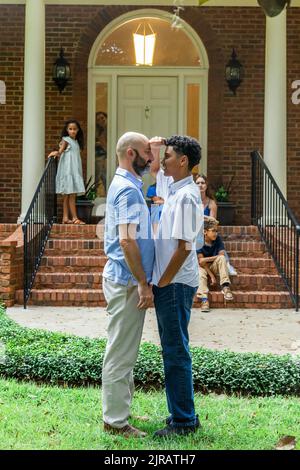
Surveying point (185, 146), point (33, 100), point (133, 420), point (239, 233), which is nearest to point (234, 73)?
point (239, 233)

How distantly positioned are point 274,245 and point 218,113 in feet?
10.8

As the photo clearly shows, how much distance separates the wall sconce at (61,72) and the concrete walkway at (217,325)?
4.68 metres

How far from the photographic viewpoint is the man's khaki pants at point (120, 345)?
3846mm

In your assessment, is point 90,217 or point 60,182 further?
point 90,217

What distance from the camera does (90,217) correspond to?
37.4 feet

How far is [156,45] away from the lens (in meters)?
12.3

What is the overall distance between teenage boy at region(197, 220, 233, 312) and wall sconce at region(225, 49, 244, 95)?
12.0ft

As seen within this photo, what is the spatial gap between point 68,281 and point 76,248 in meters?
0.70

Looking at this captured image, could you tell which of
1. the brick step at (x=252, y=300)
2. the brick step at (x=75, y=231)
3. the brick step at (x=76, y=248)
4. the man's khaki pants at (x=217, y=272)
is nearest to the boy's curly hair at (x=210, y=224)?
the man's khaki pants at (x=217, y=272)

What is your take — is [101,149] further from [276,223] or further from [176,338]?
[176,338]

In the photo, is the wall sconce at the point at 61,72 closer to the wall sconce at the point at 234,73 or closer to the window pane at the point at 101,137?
the window pane at the point at 101,137

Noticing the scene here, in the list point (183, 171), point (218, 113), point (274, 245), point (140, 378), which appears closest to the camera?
point (183, 171)

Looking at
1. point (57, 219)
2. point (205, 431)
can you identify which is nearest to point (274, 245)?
point (57, 219)
